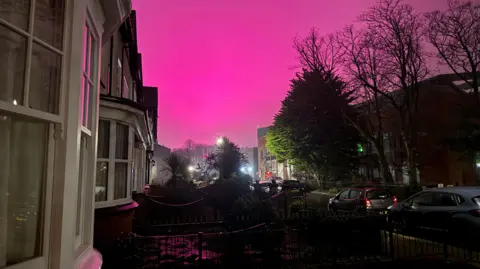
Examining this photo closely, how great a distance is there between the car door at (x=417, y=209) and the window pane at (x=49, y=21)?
11.2 m

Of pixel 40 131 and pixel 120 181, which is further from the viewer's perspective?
pixel 120 181

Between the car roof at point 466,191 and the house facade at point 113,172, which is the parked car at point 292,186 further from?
the house facade at point 113,172

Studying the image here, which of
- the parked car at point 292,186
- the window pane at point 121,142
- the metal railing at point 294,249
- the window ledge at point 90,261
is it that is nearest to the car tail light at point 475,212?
the metal railing at point 294,249

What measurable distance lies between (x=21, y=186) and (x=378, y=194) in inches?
589

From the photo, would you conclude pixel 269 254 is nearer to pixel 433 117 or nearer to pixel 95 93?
pixel 95 93

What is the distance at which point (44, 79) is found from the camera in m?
2.09

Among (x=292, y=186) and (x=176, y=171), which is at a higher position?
(x=176, y=171)

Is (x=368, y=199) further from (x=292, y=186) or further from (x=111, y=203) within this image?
(x=111, y=203)

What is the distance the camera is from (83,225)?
9.80 ft

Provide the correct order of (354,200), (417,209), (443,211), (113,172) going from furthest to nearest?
(354,200) < (417,209) < (443,211) < (113,172)

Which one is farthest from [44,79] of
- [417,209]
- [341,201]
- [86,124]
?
[341,201]

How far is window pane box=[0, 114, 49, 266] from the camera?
179cm

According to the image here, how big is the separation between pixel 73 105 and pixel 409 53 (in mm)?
24674

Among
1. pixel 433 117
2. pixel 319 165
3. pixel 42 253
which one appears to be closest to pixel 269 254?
pixel 42 253
